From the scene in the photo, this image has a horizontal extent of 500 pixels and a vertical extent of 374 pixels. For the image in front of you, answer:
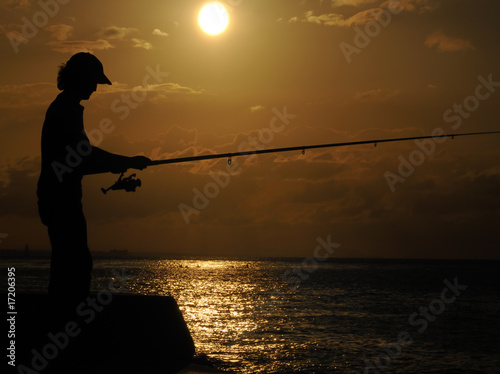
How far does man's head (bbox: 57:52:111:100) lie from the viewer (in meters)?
5.27

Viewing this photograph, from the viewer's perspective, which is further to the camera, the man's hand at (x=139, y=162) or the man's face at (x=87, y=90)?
the man's hand at (x=139, y=162)

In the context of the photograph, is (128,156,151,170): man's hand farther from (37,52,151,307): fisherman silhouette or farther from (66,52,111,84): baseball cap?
(66,52,111,84): baseball cap

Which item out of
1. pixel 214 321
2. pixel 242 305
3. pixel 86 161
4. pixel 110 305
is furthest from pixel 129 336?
pixel 242 305

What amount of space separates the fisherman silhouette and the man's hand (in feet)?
1.39

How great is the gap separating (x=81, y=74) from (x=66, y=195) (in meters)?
1.06

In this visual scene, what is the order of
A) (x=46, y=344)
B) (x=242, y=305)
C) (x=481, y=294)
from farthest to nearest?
(x=481, y=294), (x=242, y=305), (x=46, y=344)

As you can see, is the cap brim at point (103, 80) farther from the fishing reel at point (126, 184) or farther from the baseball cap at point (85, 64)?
the fishing reel at point (126, 184)

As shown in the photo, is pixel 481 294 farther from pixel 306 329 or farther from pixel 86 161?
pixel 86 161

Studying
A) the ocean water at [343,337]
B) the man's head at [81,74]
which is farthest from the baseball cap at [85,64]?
the ocean water at [343,337]

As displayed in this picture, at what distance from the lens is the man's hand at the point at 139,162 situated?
18.4ft

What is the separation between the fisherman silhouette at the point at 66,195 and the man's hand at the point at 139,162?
42 cm

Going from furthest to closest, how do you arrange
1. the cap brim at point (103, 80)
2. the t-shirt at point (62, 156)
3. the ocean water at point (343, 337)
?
1. the ocean water at point (343, 337)
2. the cap brim at point (103, 80)
3. the t-shirt at point (62, 156)

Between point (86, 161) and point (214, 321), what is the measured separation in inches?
990

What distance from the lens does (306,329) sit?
2611 centimetres
